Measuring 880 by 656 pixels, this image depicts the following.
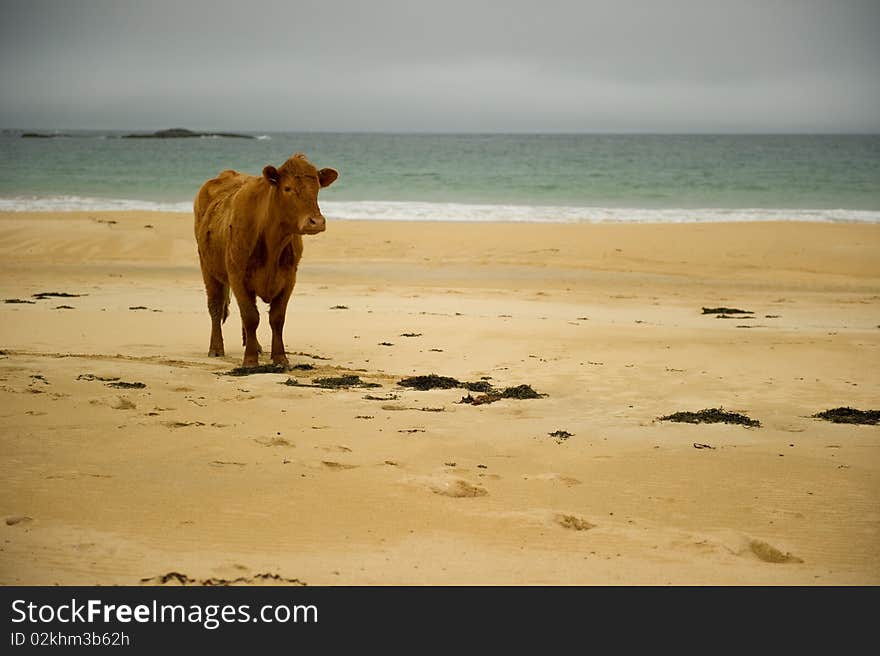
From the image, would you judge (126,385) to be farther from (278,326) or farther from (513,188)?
(513,188)

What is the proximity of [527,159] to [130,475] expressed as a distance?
6980 centimetres

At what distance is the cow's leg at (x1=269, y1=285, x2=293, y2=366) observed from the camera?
877cm

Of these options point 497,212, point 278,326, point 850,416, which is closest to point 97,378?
point 278,326

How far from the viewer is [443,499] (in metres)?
5.07

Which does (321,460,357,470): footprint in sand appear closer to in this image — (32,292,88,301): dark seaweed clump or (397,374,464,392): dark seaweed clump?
(397,374,464,392): dark seaweed clump

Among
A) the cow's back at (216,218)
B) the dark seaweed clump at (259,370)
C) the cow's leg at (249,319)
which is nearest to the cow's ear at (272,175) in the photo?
the cow's back at (216,218)

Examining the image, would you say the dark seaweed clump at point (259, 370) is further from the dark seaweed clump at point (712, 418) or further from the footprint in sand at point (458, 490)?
the dark seaweed clump at point (712, 418)

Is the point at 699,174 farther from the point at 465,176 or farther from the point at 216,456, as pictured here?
the point at 216,456

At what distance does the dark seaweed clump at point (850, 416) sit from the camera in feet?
23.1

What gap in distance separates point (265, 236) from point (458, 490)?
4176 millimetres

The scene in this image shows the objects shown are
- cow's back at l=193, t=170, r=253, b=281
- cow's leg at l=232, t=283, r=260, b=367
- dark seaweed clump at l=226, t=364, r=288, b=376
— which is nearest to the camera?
dark seaweed clump at l=226, t=364, r=288, b=376

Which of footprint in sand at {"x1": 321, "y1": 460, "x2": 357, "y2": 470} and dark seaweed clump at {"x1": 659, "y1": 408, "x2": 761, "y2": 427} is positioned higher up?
dark seaweed clump at {"x1": 659, "y1": 408, "x2": 761, "y2": 427}

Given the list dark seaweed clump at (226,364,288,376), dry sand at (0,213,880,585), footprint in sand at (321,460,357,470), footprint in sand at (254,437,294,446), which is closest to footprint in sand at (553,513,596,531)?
dry sand at (0,213,880,585)

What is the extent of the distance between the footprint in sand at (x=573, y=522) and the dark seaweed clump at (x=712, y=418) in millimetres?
2446
